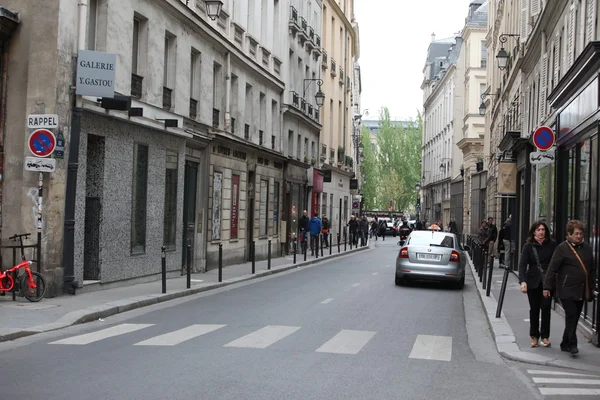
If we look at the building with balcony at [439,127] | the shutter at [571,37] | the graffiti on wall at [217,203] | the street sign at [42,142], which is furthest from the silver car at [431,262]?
the building with balcony at [439,127]

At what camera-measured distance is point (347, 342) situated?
37.6 ft

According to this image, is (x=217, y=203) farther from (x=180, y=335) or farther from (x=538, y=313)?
(x=538, y=313)

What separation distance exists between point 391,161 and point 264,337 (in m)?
93.9

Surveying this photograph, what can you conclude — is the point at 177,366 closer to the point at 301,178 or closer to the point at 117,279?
the point at 117,279

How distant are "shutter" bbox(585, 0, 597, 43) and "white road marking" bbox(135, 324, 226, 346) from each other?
8.48 meters

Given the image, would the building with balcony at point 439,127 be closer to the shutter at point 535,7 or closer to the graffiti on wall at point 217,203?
the shutter at point 535,7

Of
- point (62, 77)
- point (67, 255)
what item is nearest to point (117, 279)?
point (67, 255)

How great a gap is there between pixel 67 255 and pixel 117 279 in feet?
8.47

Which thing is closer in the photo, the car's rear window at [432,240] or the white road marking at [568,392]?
the white road marking at [568,392]

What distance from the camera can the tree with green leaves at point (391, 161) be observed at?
337 ft

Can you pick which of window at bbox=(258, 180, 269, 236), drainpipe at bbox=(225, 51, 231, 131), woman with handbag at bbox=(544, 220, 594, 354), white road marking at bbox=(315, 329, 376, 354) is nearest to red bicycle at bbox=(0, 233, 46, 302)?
white road marking at bbox=(315, 329, 376, 354)

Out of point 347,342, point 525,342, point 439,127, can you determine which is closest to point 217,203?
point 347,342

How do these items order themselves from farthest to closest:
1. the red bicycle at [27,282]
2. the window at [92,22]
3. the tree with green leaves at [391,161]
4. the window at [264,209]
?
the tree with green leaves at [391,161] < the window at [264,209] < the window at [92,22] < the red bicycle at [27,282]

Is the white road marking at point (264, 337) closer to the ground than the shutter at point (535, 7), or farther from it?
closer to the ground
